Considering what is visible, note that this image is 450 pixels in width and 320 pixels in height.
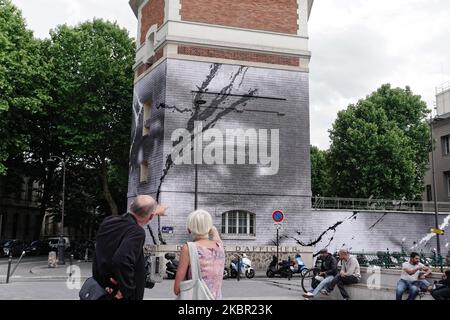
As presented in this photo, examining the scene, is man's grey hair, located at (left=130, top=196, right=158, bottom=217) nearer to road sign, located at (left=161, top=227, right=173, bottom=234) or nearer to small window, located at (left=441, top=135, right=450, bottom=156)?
road sign, located at (left=161, top=227, right=173, bottom=234)

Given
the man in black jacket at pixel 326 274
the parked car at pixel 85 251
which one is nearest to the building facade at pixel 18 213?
the parked car at pixel 85 251

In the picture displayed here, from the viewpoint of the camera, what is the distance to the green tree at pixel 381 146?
37.7 m

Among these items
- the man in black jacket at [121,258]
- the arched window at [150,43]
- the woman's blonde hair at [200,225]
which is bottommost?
the man in black jacket at [121,258]

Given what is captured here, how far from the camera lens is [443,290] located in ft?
33.1

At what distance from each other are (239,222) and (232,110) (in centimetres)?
604

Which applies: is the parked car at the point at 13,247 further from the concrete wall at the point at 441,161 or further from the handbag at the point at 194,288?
the handbag at the point at 194,288

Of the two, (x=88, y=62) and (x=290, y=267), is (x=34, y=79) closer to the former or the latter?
(x=88, y=62)

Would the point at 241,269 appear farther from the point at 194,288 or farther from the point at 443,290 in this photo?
the point at 194,288

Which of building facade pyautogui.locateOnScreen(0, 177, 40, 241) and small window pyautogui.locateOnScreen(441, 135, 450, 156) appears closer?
small window pyautogui.locateOnScreen(441, 135, 450, 156)

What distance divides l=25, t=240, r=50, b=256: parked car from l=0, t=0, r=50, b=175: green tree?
1003 centimetres

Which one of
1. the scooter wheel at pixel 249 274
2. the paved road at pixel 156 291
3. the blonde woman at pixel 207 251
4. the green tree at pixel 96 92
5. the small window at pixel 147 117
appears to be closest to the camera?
the blonde woman at pixel 207 251

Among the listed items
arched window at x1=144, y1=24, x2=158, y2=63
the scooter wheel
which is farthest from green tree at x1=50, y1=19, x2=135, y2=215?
the scooter wheel

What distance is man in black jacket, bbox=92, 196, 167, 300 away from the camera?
13.6ft

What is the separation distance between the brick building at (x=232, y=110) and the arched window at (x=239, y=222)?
54mm
